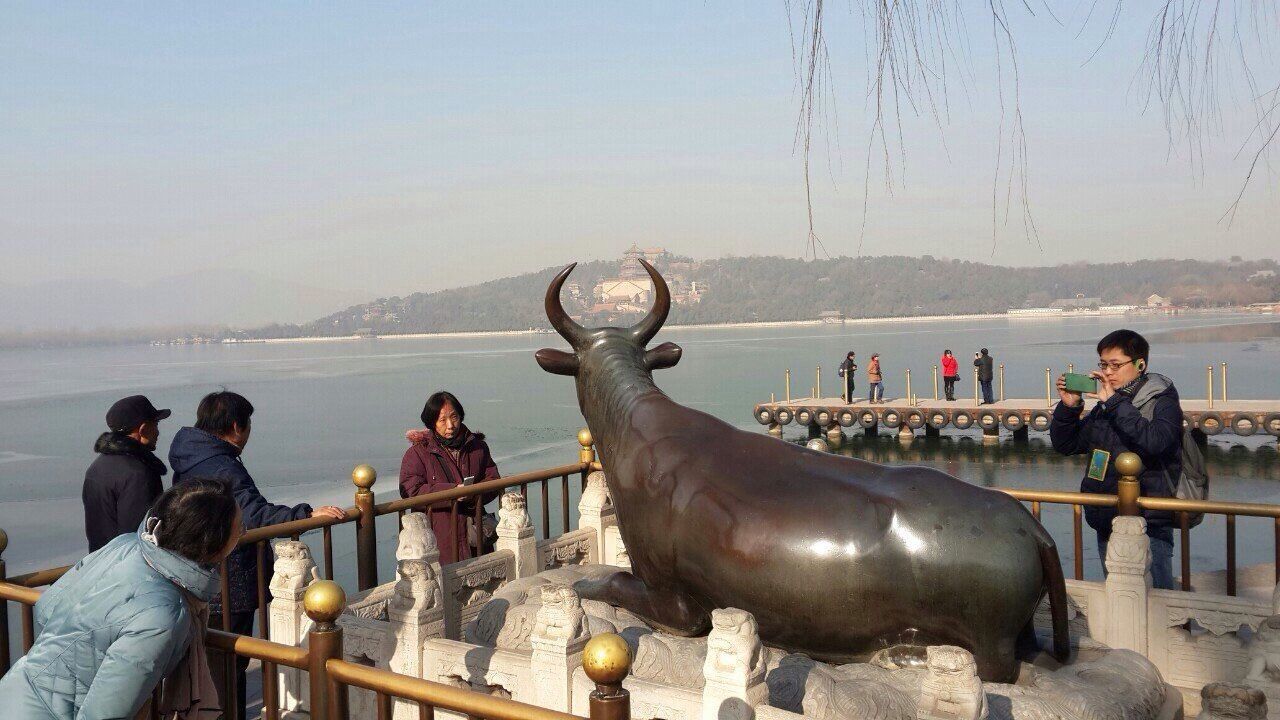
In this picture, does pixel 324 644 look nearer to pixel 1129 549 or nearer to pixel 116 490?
pixel 116 490

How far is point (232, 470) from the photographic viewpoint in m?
4.65

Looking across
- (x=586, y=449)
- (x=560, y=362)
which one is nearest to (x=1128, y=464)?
(x=560, y=362)

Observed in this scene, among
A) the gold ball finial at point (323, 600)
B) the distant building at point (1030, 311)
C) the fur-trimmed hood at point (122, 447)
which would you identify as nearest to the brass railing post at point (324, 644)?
the gold ball finial at point (323, 600)

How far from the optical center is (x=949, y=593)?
13.0 ft

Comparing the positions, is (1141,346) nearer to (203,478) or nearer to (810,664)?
(810,664)

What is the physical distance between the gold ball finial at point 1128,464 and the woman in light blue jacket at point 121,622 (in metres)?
4.20

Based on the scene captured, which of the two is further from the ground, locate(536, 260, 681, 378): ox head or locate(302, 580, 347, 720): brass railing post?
locate(536, 260, 681, 378): ox head

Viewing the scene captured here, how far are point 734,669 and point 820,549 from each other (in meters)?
0.99

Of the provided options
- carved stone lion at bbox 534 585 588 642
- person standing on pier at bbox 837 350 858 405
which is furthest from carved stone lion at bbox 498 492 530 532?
person standing on pier at bbox 837 350 858 405

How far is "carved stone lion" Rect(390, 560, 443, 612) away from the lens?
14.6 feet

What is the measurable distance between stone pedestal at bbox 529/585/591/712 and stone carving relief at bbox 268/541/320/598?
141 cm

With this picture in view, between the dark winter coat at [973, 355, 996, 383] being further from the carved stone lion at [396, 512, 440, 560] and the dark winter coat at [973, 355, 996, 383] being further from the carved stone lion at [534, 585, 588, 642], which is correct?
the carved stone lion at [534, 585, 588, 642]

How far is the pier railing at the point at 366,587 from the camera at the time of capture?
257 centimetres

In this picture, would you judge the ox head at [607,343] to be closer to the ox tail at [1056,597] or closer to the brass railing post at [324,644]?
the ox tail at [1056,597]
